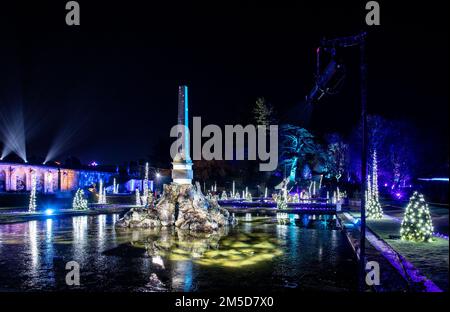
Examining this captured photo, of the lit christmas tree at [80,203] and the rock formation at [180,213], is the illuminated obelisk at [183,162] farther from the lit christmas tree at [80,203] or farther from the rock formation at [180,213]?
the lit christmas tree at [80,203]

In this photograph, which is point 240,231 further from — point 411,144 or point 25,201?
point 411,144

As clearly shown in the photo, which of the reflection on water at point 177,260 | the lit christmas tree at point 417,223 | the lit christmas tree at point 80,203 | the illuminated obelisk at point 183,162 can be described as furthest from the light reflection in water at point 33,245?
the lit christmas tree at point 417,223

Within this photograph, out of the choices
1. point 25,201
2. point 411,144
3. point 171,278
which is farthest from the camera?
point 411,144

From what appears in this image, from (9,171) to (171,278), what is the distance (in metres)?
48.6

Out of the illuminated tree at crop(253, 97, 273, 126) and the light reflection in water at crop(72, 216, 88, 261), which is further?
the illuminated tree at crop(253, 97, 273, 126)

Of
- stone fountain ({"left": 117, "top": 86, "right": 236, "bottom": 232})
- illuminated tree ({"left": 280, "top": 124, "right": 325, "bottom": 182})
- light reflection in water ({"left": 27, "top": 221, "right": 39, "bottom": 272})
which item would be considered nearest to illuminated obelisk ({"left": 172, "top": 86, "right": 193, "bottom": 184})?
stone fountain ({"left": 117, "top": 86, "right": 236, "bottom": 232})

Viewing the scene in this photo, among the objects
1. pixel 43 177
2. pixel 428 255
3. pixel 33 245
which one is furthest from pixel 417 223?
pixel 43 177

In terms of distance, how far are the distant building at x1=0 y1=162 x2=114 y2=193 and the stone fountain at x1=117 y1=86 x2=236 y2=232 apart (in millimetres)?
32932

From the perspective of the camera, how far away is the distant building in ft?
164

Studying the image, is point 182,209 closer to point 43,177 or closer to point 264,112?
point 264,112

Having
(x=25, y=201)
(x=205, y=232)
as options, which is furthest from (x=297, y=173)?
(x=205, y=232)

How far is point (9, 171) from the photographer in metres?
50.3

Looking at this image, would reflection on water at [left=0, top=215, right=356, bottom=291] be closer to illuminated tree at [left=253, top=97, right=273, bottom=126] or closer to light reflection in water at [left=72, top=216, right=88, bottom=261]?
light reflection in water at [left=72, top=216, right=88, bottom=261]

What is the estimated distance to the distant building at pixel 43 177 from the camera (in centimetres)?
4989
